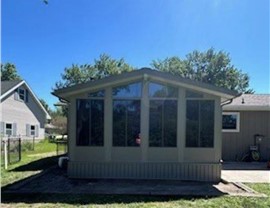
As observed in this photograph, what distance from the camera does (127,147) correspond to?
32.7ft

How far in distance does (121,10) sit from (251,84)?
3584cm

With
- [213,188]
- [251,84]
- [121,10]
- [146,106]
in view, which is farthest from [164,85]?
[251,84]

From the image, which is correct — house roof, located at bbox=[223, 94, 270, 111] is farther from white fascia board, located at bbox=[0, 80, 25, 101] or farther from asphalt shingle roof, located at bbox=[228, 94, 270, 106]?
white fascia board, located at bbox=[0, 80, 25, 101]

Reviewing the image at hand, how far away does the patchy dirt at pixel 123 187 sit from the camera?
315 inches

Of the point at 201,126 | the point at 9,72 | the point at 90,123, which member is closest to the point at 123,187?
the point at 90,123

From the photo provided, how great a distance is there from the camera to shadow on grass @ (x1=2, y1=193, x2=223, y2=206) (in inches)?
279

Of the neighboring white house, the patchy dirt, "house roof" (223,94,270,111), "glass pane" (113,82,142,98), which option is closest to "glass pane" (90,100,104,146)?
"glass pane" (113,82,142,98)

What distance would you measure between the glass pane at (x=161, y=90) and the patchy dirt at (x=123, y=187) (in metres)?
2.56

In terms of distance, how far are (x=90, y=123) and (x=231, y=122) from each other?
7585 mm

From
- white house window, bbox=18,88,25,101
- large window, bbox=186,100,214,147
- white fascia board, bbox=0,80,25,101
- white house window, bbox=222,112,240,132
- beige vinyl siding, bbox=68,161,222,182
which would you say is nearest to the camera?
beige vinyl siding, bbox=68,161,222,182

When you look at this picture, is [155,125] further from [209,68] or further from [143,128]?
[209,68]

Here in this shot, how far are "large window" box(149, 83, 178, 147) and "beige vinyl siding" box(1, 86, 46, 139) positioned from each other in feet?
53.8

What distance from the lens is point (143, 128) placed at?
9961 millimetres

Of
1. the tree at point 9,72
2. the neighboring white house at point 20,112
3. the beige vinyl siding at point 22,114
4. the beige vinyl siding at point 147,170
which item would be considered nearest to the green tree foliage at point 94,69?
the tree at point 9,72
